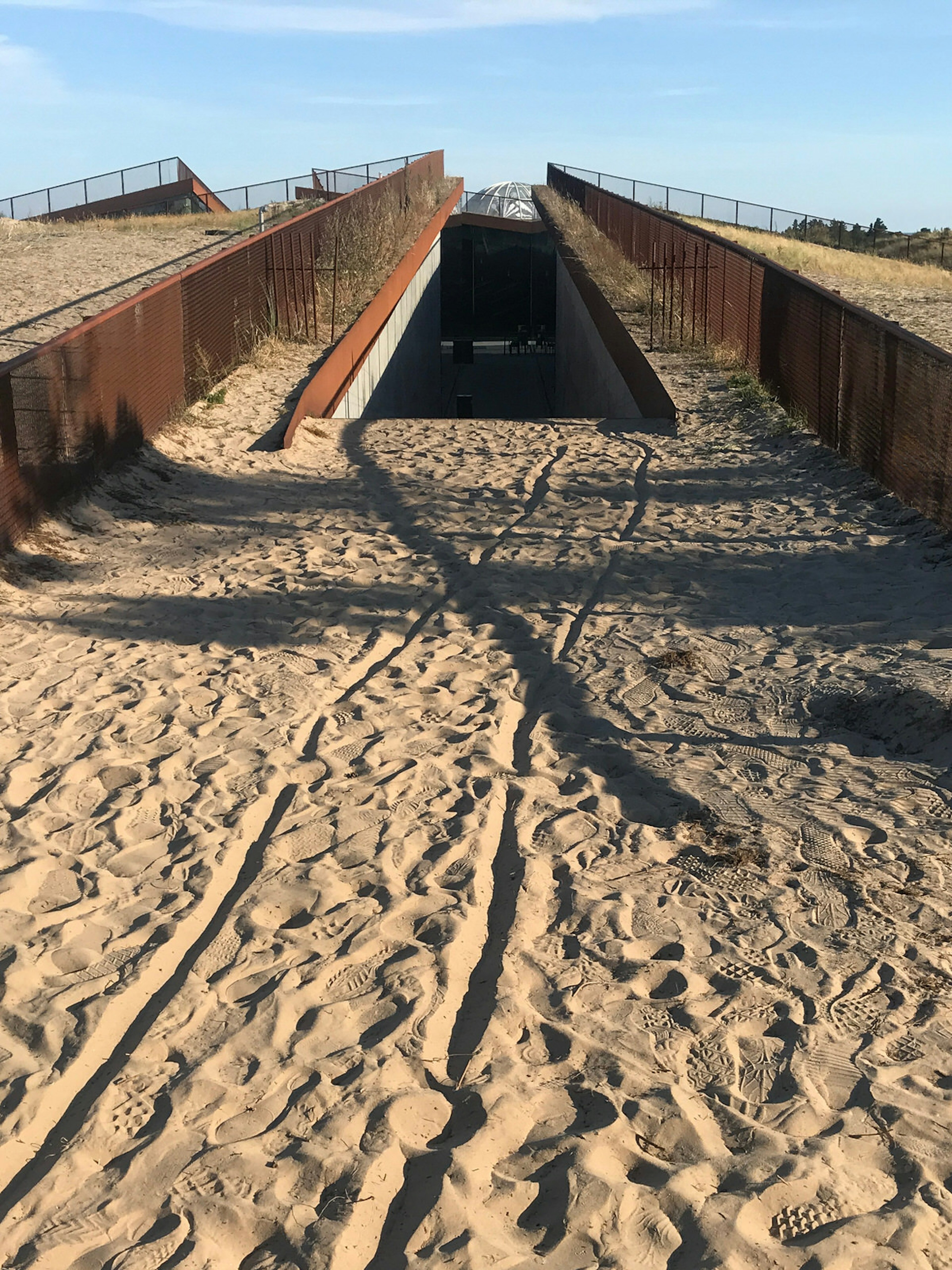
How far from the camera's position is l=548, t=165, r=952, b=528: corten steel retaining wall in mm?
9273

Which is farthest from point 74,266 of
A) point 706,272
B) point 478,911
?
point 478,911

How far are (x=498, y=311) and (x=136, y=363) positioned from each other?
2983 cm

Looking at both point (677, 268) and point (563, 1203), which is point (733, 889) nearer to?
point (563, 1203)

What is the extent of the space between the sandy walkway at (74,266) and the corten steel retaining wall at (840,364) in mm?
8436

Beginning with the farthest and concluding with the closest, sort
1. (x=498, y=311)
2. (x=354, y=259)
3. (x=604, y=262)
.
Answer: (x=498, y=311)
(x=604, y=262)
(x=354, y=259)

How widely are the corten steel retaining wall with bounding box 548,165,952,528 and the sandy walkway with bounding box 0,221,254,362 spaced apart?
332 inches

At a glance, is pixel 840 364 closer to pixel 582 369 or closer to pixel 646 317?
pixel 646 317

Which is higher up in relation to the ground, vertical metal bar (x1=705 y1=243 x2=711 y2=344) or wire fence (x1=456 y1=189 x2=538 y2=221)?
wire fence (x1=456 y1=189 x2=538 y2=221)

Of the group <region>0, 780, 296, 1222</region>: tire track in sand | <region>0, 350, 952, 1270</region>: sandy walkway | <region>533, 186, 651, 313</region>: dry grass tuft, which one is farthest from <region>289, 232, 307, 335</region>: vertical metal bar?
<region>0, 780, 296, 1222</region>: tire track in sand

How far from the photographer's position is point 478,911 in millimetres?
4461

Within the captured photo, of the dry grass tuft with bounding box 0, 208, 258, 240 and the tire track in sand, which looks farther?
the dry grass tuft with bounding box 0, 208, 258, 240

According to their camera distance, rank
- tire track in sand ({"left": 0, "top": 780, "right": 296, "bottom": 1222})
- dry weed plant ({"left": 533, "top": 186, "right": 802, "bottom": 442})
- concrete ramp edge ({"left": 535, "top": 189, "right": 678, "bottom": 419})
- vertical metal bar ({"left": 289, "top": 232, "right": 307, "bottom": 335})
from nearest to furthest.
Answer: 1. tire track in sand ({"left": 0, "top": 780, "right": 296, "bottom": 1222})
2. dry weed plant ({"left": 533, "top": 186, "right": 802, "bottom": 442})
3. concrete ramp edge ({"left": 535, "top": 189, "right": 678, "bottom": 419})
4. vertical metal bar ({"left": 289, "top": 232, "right": 307, "bottom": 335})

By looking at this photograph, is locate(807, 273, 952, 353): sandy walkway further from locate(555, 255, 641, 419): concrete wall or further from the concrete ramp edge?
locate(555, 255, 641, 419): concrete wall

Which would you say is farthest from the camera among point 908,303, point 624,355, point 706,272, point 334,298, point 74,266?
point 908,303
